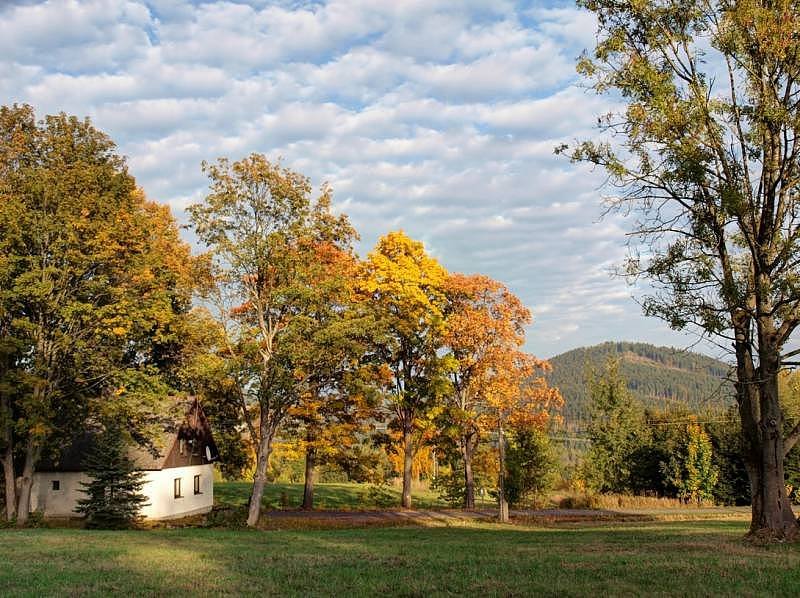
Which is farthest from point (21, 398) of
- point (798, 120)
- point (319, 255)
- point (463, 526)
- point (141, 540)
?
point (798, 120)

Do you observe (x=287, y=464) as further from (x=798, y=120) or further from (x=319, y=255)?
(x=798, y=120)

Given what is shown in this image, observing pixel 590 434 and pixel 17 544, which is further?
pixel 590 434

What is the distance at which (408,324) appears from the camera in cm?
3516

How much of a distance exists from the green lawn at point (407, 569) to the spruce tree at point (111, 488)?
11.3 meters

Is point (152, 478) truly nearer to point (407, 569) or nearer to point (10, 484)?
point (10, 484)

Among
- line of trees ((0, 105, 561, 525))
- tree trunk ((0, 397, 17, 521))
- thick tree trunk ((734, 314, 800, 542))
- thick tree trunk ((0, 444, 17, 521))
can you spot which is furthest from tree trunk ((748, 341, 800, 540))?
thick tree trunk ((0, 444, 17, 521))

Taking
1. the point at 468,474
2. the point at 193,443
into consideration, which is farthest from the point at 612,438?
the point at 193,443

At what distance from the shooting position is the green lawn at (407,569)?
1013cm

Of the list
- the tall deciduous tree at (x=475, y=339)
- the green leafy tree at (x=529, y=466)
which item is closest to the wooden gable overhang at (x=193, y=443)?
the tall deciduous tree at (x=475, y=339)

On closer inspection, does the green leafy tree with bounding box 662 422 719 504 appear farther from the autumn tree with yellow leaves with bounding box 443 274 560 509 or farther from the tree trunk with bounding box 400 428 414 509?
the tree trunk with bounding box 400 428 414 509

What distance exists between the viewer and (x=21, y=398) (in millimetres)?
28672

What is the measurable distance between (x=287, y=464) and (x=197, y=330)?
46.6 m

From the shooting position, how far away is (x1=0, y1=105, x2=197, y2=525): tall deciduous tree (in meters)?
27.9

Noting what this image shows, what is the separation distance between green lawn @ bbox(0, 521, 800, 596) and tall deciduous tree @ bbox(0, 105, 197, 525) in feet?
43.4
